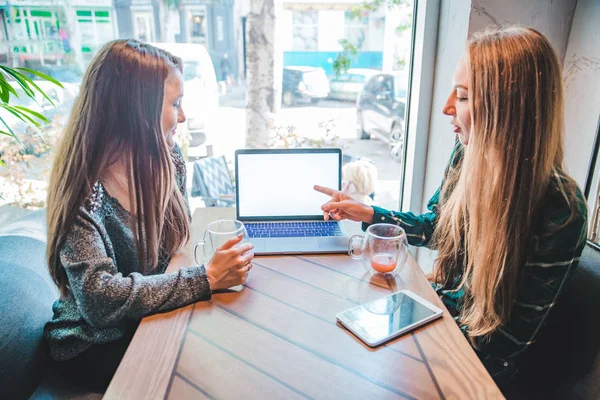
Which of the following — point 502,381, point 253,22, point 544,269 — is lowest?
point 502,381

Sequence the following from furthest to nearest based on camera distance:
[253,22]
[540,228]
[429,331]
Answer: [253,22], [540,228], [429,331]

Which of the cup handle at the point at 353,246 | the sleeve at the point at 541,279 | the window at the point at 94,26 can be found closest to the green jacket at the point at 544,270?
the sleeve at the point at 541,279

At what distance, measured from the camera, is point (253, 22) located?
1926 mm

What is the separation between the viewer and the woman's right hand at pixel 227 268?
101cm

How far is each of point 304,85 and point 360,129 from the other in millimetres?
358

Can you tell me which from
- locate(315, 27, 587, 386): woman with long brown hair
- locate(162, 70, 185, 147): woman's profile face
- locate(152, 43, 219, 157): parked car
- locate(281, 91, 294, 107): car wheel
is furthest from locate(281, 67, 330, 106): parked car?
locate(315, 27, 587, 386): woman with long brown hair

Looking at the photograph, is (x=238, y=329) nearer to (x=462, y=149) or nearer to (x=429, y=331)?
(x=429, y=331)

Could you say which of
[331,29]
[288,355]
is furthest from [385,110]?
[288,355]

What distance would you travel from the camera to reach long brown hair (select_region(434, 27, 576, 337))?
1.00m

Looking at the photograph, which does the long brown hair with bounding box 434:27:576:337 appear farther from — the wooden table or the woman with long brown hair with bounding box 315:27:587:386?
the wooden table

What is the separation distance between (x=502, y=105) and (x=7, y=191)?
7.37ft

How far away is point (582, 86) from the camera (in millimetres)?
1471

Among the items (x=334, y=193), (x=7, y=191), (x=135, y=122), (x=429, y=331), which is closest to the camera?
(x=429, y=331)

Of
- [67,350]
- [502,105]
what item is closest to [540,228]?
[502,105]
